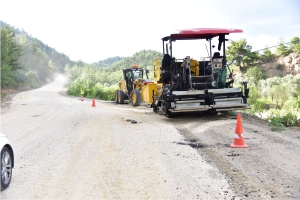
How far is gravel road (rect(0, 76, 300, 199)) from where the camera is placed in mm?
4496

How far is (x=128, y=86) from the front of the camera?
72.7 feet

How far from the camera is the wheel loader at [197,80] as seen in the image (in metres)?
11.2

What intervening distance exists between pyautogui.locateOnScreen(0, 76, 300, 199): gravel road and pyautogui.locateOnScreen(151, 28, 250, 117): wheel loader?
1.67 m

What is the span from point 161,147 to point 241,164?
6.49ft

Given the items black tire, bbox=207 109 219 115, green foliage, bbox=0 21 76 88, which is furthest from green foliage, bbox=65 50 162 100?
green foliage, bbox=0 21 76 88

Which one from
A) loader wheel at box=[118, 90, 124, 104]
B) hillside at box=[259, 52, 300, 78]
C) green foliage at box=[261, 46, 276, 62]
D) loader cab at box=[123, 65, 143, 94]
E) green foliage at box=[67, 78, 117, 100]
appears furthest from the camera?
green foliage at box=[261, 46, 276, 62]

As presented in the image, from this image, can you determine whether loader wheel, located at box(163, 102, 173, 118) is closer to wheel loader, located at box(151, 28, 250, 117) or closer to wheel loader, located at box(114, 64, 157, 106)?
wheel loader, located at box(151, 28, 250, 117)

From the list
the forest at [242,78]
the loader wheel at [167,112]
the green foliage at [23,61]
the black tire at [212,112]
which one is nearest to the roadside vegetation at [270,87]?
the forest at [242,78]

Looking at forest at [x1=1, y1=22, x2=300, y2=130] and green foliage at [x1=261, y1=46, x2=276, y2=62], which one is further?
green foliage at [x1=261, y1=46, x2=276, y2=62]

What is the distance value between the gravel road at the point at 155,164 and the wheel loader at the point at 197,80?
167 cm

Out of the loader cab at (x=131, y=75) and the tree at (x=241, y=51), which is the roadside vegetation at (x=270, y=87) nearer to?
the tree at (x=241, y=51)

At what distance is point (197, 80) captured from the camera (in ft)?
40.4

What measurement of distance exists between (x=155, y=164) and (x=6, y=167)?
96.8 inches

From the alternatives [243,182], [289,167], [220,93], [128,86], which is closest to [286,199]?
[243,182]
